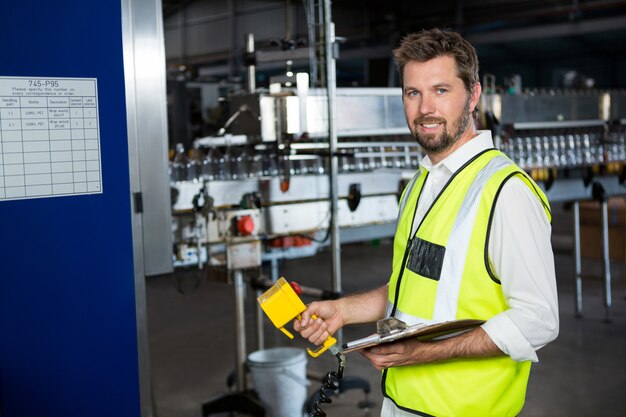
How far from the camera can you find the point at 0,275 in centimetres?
156

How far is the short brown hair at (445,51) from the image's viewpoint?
1336 mm

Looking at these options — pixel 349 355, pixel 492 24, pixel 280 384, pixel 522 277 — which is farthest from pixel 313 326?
pixel 492 24

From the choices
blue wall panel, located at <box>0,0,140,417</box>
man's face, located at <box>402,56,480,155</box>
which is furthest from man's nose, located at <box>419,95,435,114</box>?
blue wall panel, located at <box>0,0,140,417</box>

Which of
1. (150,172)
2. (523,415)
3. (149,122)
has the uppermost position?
(149,122)

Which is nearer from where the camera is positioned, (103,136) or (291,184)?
(103,136)

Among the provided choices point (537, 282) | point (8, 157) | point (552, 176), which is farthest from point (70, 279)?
point (552, 176)

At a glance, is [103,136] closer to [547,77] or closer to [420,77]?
[420,77]

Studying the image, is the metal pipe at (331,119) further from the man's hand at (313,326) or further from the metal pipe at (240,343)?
the man's hand at (313,326)

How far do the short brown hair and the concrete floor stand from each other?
1.95 m

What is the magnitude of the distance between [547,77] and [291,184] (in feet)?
30.3

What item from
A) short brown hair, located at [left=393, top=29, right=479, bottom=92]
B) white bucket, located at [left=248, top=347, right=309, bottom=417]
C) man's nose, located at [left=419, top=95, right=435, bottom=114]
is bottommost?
white bucket, located at [left=248, top=347, right=309, bottom=417]

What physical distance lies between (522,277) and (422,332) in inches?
7.5

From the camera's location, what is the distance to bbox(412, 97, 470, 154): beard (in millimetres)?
1362

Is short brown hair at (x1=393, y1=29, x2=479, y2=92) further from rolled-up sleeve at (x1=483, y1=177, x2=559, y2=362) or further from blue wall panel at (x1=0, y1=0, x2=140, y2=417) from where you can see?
blue wall panel at (x1=0, y1=0, x2=140, y2=417)
